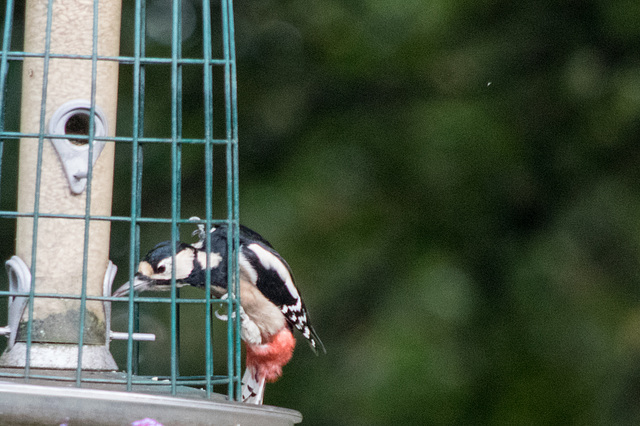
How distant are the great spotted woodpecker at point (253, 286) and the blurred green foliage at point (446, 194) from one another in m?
0.68

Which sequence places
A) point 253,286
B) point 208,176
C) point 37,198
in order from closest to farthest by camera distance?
1. point 37,198
2. point 208,176
3. point 253,286

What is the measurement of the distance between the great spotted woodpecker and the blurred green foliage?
2.23ft

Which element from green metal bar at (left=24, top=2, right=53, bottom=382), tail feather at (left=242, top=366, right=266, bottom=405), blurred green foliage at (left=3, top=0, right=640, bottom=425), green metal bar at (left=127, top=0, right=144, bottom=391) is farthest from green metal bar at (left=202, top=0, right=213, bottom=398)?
blurred green foliage at (left=3, top=0, right=640, bottom=425)

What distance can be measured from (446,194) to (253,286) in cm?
141

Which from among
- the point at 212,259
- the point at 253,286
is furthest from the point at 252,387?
the point at 212,259

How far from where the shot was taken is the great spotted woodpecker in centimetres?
268

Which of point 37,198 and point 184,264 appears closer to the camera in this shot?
point 37,198

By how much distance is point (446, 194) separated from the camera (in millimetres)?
4375

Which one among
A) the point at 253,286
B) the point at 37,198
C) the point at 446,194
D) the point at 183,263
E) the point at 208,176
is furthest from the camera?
the point at 446,194

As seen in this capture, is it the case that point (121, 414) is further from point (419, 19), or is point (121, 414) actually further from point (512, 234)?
point (512, 234)

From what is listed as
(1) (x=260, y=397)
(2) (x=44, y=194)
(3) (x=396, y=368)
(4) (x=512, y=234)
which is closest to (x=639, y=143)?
(4) (x=512, y=234)

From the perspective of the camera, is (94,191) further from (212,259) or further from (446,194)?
(446,194)

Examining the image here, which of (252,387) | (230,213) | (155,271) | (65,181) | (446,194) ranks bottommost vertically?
(252,387)

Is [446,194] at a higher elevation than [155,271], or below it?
higher
